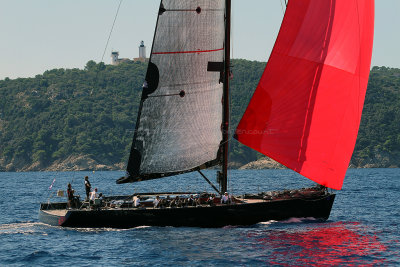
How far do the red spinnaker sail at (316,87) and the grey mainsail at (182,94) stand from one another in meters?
1.96

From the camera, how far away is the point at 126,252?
22.9m

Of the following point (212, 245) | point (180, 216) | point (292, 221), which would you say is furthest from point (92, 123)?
point (212, 245)

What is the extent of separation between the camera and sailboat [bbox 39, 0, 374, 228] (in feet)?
89.0

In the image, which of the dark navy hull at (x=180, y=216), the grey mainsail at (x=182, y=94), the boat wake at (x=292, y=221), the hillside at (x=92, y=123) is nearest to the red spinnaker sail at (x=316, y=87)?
the boat wake at (x=292, y=221)

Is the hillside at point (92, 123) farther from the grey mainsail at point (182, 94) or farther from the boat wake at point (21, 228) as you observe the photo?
the grey mainsail at point (182, 94)

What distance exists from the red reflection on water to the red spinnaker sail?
2.67 m

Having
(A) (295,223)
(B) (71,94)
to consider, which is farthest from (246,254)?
(B) (71,94)

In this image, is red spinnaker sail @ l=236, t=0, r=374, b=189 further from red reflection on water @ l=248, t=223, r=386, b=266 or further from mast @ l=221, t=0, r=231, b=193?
red reflection on water @ l=248, t=223, r=386, b=266

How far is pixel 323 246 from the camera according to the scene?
77.1 ft

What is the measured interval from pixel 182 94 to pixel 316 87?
5.59 m

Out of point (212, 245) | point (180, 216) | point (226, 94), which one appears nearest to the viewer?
point (212, 245)

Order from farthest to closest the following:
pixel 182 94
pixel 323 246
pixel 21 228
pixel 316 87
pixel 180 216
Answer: pixel 21 228 < pixel 182 94 < pixel 316 87 < pixel 180 216 < pixel 323 246

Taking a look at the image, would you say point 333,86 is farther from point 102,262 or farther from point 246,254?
point 102,262

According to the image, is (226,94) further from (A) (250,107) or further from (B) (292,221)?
(B) (292,221)
